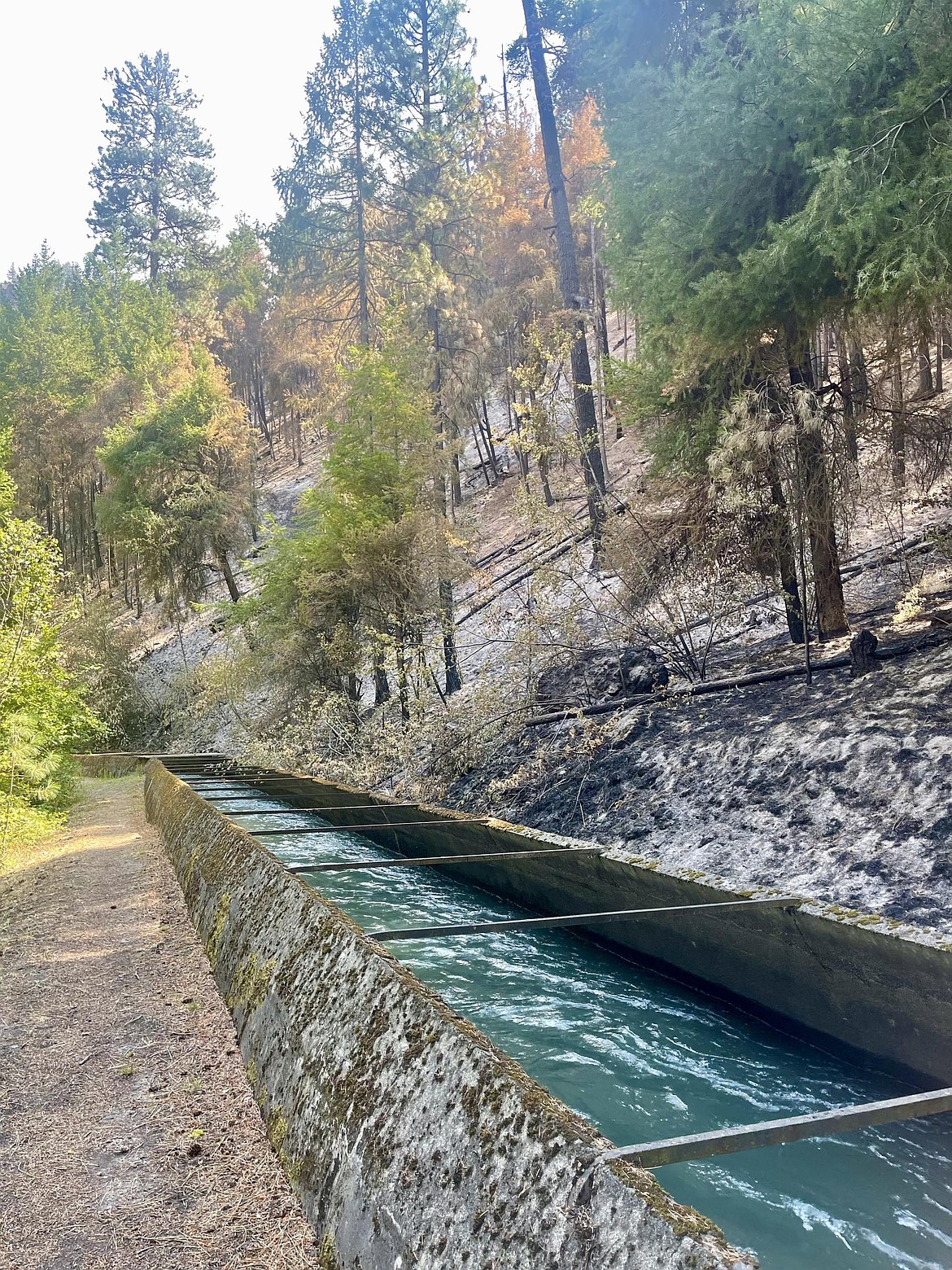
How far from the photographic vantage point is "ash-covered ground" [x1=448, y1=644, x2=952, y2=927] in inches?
231

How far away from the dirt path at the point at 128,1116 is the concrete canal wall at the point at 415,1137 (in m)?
0.15

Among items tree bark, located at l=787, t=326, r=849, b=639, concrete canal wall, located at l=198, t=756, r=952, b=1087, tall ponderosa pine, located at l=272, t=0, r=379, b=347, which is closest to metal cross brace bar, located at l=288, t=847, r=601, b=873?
concrete canal wall, located at l=198, t=756, r=952, b=1087

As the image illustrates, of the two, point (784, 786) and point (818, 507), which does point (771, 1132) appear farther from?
point (818, 507)

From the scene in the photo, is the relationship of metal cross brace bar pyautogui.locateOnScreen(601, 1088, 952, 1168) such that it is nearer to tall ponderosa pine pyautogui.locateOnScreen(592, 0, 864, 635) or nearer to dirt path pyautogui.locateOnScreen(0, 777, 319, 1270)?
dirt path pyautogui.locateOnScreen(0, 777, 319, 1270)

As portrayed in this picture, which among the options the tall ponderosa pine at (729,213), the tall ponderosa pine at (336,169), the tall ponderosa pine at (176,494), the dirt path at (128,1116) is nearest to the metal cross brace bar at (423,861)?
the dirt path at (128,1116)

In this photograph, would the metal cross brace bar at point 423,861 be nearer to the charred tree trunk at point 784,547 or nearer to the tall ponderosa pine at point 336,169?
the charred tree trunk at point 784,547

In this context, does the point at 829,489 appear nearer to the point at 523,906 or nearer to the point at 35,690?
the point at 523,906

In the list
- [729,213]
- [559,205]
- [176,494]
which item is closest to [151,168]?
[176,494]

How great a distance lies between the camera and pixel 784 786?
23.9 feet

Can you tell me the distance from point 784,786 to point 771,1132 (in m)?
5.50

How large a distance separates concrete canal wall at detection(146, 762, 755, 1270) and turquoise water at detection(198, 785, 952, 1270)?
1.20 m

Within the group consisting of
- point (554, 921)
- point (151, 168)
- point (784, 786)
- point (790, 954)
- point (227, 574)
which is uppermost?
point (151, 168)

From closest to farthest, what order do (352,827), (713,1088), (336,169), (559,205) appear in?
1. (713,1088)
2. (352,827)
3. (559,205)
4. (336,169)

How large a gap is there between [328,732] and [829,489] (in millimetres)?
10415
